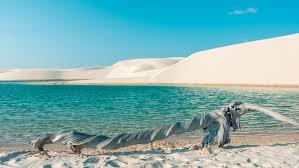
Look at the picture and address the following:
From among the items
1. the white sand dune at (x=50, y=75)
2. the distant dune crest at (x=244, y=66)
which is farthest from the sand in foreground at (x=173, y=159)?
the white sand dune at (x=50, y=75)

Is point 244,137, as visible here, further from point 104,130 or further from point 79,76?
point 79,76

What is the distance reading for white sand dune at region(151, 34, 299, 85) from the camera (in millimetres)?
72000

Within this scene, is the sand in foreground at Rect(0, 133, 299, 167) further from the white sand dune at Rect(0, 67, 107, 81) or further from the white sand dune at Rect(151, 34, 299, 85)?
the white sand dune at Rect(0, 67, 107, 81)

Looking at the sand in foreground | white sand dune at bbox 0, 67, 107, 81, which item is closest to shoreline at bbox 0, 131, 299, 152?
the sand in foreground

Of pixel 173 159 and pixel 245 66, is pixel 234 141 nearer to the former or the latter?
pixel 173 159

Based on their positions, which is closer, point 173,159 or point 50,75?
point 173,159

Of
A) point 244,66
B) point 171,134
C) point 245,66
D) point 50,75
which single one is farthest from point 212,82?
point 50,75

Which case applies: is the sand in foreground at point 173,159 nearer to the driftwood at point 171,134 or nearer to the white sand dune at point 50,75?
the driftwood at point 171,134

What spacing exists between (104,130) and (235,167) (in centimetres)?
793

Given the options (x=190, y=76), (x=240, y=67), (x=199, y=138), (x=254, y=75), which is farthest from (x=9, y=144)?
(x=190, y=76)

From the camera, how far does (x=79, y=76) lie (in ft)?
572

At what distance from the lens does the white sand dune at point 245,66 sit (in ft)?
236

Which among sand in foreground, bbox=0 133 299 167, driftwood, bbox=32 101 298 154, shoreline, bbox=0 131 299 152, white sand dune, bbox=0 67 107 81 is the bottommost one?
shoreline, bbox=0 131 299 152

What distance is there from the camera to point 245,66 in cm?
8125
